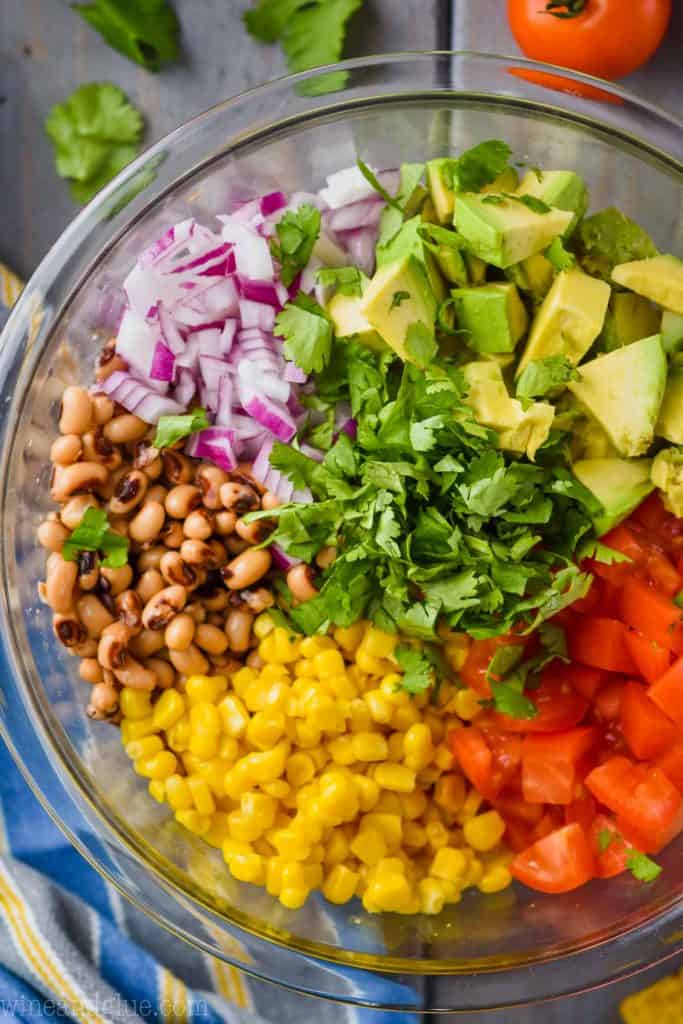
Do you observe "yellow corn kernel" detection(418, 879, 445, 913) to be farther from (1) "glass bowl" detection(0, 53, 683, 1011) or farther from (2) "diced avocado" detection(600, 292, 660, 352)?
(2) "diced avocado" detection(600, 292, 660, 352)

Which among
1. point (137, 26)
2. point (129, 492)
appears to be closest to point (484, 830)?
point (129, 492)

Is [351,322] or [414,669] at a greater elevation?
[351,322]

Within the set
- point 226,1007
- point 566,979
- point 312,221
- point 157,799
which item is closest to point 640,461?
point 312,221

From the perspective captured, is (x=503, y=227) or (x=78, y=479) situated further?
(x=78, y=479)

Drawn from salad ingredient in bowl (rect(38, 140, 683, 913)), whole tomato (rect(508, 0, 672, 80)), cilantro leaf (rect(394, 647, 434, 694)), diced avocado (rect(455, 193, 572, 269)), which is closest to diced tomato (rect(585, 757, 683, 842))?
salad ingredient in bowl (rect(38, 140, 683, 913))

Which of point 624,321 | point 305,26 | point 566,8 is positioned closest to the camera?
point 624,321

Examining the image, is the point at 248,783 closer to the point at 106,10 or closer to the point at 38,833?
the point at 38,833

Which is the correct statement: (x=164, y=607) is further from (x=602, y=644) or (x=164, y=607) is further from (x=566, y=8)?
(x=566, y=8)
